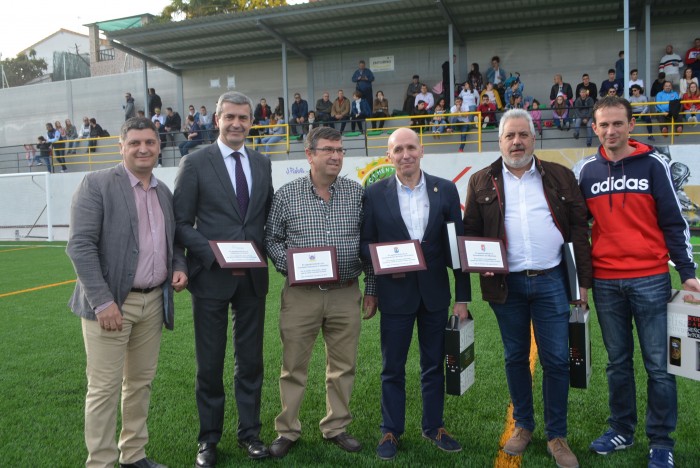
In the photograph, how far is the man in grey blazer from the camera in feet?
9.59

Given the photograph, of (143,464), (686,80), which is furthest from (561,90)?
(143,464)

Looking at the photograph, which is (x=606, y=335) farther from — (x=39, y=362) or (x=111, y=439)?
(x=39, y=362)

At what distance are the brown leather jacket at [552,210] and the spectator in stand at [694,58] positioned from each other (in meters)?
14.2

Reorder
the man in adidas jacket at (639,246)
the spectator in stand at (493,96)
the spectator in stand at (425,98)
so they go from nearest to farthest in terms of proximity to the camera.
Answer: the man in adidas jacket at (639,246), the spectator in stand at (493,96), the spectator in stand at (425,98)

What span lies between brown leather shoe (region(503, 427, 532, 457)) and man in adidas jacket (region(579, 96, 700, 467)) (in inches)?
24.9

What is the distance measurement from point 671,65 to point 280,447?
16.4 metres

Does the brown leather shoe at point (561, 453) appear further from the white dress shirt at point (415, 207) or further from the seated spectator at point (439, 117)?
the seated spectator at point (439, 117)

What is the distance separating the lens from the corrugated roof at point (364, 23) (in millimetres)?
15586

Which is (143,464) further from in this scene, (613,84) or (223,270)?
(613,84)

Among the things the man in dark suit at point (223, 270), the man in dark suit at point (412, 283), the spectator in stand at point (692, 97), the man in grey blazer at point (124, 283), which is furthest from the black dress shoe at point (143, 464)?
the spectator in stand at point (692, 97)

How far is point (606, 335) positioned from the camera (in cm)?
329

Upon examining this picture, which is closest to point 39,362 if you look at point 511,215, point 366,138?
point 511,215

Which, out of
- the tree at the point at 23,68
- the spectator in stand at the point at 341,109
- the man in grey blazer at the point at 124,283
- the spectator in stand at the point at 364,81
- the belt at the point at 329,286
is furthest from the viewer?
the tree at the point at 23,68

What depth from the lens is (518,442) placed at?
3.33 meters
